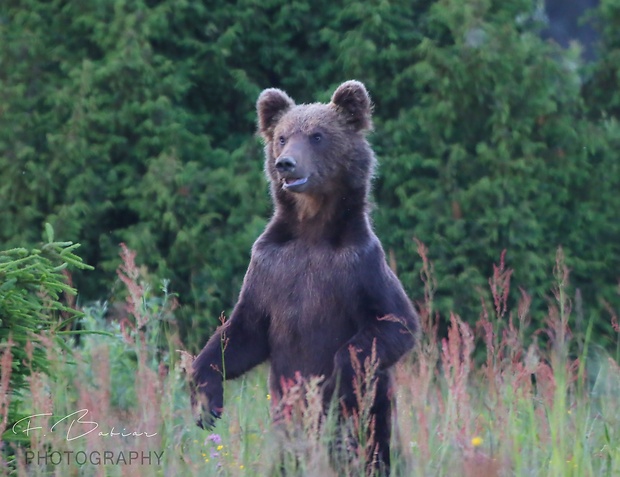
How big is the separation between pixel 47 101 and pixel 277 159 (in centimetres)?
520

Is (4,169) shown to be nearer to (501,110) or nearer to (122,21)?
(122,21)

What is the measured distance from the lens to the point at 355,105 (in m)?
5.27

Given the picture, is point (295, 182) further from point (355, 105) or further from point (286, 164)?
point (355, 105)

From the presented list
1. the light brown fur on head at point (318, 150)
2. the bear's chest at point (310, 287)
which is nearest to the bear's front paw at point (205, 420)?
the bear's chest at point (310, 287)

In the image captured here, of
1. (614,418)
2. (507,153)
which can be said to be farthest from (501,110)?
(614,418)

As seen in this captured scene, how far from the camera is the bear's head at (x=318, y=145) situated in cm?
486

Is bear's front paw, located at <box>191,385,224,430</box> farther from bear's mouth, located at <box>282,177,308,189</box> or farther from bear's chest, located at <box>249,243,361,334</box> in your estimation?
bear's mouth, located at <box>282,177,308,189</box>

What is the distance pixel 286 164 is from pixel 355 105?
0.65 meters

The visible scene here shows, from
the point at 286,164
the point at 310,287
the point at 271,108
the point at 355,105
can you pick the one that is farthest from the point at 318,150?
the point at 310,287

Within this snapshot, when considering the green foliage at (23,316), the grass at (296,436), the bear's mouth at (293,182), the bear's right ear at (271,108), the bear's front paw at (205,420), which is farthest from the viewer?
the bear's right ear at (271,108)

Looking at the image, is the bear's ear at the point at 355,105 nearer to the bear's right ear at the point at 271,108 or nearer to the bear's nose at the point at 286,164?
the bear's right ear at the point at 271,108

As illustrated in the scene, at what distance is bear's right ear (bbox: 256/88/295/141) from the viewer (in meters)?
5.43

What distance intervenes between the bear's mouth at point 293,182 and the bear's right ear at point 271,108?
63 cm

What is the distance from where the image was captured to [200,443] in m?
4.87
